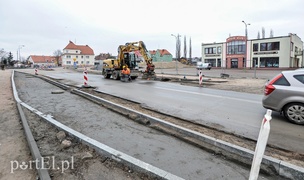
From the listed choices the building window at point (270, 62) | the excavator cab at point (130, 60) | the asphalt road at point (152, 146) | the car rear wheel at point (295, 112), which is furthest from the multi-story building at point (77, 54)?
the car rear wheel at point (295, 112)

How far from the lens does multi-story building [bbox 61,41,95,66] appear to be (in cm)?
9881

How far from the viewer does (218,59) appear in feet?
194

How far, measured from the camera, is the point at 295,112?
19.8 ft

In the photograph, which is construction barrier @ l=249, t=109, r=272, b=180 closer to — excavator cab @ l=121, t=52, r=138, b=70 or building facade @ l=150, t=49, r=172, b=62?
excavator cab @ l=121, t=52, r=138, b=70

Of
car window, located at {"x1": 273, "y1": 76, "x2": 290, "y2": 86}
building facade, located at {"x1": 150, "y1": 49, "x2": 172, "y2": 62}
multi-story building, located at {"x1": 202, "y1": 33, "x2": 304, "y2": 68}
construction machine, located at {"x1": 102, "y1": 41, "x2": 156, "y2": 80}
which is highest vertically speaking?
building facade, located at {"x1": 150, "y1": 49, "x2": 172, "y2": 62}

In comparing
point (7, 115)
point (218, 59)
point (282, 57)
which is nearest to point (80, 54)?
point (218, 59)

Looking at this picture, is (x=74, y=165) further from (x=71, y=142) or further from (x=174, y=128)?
(x=174, y=128)

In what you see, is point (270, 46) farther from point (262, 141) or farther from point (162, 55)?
point (162, 55)

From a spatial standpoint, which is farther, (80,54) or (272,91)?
(80,54)

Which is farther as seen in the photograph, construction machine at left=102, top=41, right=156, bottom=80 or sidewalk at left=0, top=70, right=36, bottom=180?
construction machine at left=102, top=41, right=156, bottom=80

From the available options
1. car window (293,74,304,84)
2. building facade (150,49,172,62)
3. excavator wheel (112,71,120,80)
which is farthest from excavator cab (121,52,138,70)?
building facade (150,49,172,62)

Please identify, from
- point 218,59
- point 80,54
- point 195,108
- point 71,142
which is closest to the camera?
point 71,142

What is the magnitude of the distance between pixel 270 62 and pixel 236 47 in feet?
31.1

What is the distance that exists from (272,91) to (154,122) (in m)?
3.82
